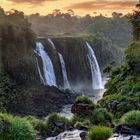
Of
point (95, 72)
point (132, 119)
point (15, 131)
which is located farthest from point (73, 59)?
point (15, 131)

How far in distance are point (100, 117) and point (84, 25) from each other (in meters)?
145

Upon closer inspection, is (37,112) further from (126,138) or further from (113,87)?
(126,138)

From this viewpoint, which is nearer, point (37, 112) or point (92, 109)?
point (92, 109)

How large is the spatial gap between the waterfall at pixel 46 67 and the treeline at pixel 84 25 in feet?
194

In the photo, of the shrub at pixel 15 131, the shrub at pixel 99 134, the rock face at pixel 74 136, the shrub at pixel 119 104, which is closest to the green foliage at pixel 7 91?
the shrub at pixel 119 104

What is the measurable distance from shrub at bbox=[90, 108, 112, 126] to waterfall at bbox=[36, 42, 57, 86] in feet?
131

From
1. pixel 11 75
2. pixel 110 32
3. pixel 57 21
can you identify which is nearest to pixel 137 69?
pixel 11 75

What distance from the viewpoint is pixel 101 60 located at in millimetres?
98812

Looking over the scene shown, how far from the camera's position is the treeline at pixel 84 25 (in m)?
154

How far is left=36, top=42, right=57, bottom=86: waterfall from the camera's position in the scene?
75.3m

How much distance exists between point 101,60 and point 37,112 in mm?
42750

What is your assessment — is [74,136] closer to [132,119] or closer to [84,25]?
[132,119]

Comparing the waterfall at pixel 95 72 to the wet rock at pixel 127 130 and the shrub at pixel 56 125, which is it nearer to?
the shrub at pixel 56 125

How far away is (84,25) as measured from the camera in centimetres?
17750
